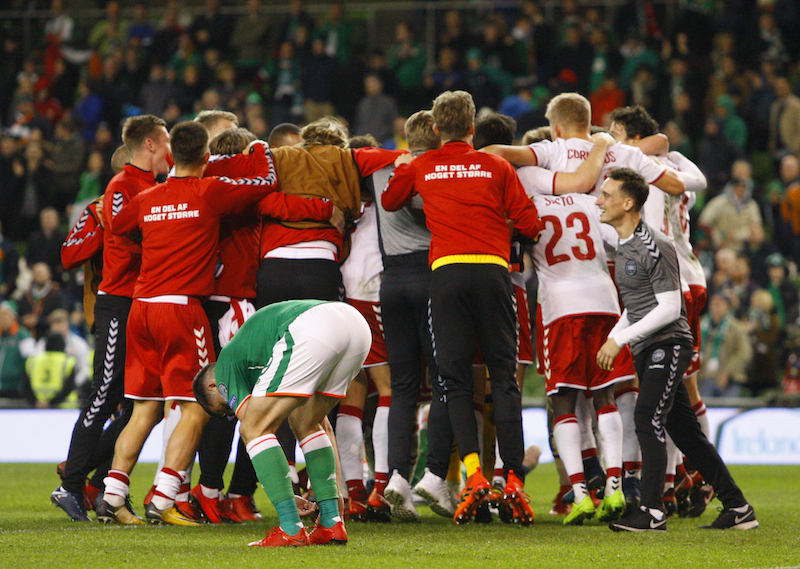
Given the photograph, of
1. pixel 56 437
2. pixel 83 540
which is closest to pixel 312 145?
pixel 83 540

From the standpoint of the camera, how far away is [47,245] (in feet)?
54.5

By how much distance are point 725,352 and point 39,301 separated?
9665mm

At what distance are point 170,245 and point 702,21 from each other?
1340 centimetres

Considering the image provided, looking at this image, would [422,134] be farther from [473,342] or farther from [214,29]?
[214,29]

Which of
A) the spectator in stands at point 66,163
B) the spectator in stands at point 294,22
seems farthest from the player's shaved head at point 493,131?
the spectator in stands at point 66,163

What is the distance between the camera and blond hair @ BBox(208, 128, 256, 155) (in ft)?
23.0

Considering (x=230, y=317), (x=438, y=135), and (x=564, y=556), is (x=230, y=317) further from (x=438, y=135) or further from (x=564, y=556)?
(x=564, y=556)

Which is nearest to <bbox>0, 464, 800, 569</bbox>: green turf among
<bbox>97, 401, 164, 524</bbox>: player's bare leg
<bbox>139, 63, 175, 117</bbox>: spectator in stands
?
<bbox>97, 401, 164, 524</bbox>: player's bare leg

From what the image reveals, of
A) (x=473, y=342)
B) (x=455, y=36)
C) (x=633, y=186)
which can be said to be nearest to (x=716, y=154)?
(x=455, y=36)

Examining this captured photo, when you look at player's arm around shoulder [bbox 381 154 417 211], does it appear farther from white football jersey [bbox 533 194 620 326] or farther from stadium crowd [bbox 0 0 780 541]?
white football jersey [bbox 533 194 620 326]

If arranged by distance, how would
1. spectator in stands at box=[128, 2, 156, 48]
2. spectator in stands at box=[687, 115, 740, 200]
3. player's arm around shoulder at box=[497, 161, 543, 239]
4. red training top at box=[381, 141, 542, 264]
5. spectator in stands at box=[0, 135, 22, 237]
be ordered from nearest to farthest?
1. red training top at box=[381, 141, 542, 264]
2. player's arm around shoulder at box=[497, 161, 543, 239]
3. spectator in stands at box=[687, 115, 740, 200]
4. spectator in stands at box=[0, 135, 22, 237]
5. spectator in stands at box=[128, 2, 156, 48]

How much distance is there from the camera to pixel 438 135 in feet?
23.0

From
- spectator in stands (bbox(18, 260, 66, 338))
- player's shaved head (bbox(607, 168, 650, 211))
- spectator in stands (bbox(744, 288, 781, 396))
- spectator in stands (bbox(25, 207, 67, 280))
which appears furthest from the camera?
spectator in stands (bbox(25, 207, 67, 280))

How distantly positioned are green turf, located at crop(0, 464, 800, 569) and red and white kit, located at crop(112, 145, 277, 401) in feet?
3.34
